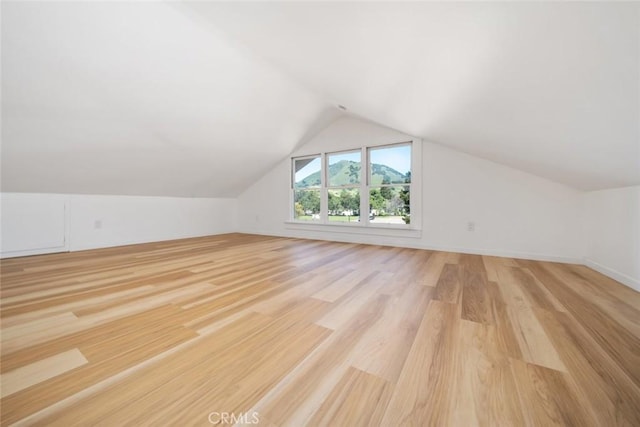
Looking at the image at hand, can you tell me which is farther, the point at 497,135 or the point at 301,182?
the point at 301,182

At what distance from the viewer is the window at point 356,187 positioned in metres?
3.79

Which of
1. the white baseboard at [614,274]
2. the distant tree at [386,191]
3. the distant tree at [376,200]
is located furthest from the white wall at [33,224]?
the white baseboard at [614,274]

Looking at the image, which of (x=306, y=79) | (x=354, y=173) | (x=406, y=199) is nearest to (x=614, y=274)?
(x=406, y=199)

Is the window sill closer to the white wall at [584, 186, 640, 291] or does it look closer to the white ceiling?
the white ceiling

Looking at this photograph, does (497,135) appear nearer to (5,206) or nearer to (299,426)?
(299,426)

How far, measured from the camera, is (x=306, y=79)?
2.61 metres

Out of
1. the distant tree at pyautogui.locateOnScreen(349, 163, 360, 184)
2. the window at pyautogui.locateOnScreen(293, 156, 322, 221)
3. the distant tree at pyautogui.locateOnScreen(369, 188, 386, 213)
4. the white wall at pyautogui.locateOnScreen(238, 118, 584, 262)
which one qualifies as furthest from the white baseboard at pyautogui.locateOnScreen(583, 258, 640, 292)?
the window at pyautogui.locateOnScreen(293, 156, 322, 221)

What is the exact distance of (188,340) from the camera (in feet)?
3.71

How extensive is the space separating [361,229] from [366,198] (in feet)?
1.86

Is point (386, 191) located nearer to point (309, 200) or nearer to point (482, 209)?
point (482, 209)

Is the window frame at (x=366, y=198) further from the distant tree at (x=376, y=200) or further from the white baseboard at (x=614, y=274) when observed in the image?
the white baseboard at (x=614, y=274)

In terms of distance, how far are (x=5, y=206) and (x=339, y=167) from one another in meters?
4.74

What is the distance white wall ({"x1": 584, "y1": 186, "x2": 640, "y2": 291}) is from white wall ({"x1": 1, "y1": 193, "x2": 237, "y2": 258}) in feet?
20.2

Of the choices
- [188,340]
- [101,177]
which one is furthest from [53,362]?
[101,177]
